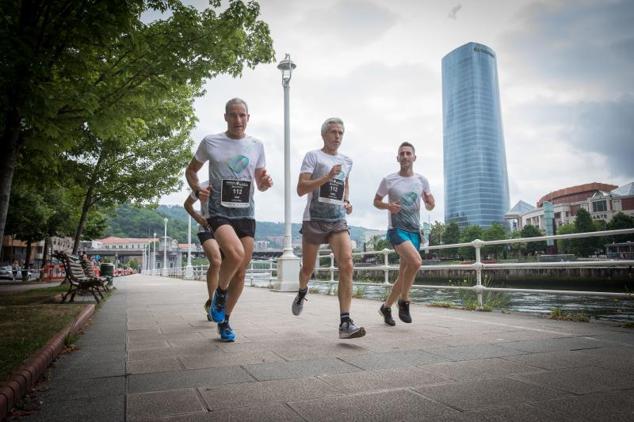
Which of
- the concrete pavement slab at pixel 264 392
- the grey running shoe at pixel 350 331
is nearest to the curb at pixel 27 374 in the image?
the concrete pavement slab at pixel 264 392

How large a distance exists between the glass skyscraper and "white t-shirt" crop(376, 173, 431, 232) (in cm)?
16034

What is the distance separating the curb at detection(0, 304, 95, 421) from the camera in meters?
2.21

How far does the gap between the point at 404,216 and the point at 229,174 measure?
2189 mm

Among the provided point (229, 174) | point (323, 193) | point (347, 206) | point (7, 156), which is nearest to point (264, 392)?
point (229, 174)

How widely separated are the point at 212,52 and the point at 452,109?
175661 mm

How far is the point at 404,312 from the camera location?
5219mm

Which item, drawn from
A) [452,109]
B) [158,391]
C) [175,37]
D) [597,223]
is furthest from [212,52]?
[452,109]

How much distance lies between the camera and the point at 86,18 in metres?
5.34

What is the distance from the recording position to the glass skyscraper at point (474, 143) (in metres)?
158

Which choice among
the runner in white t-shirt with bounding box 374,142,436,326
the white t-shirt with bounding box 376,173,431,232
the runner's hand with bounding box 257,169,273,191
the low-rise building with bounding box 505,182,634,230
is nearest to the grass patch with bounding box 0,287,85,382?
the runner's hand with bounding box 257,169,273,191

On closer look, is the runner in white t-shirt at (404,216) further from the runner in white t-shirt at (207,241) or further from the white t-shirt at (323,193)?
the runner in white t-shirt at (207,241)

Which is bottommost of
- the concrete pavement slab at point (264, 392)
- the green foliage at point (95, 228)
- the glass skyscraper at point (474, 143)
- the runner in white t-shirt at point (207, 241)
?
the concrete pavement slab at point (264, 392)

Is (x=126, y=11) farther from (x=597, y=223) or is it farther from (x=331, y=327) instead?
(x=597, y=223)

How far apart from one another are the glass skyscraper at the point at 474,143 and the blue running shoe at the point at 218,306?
532ft
